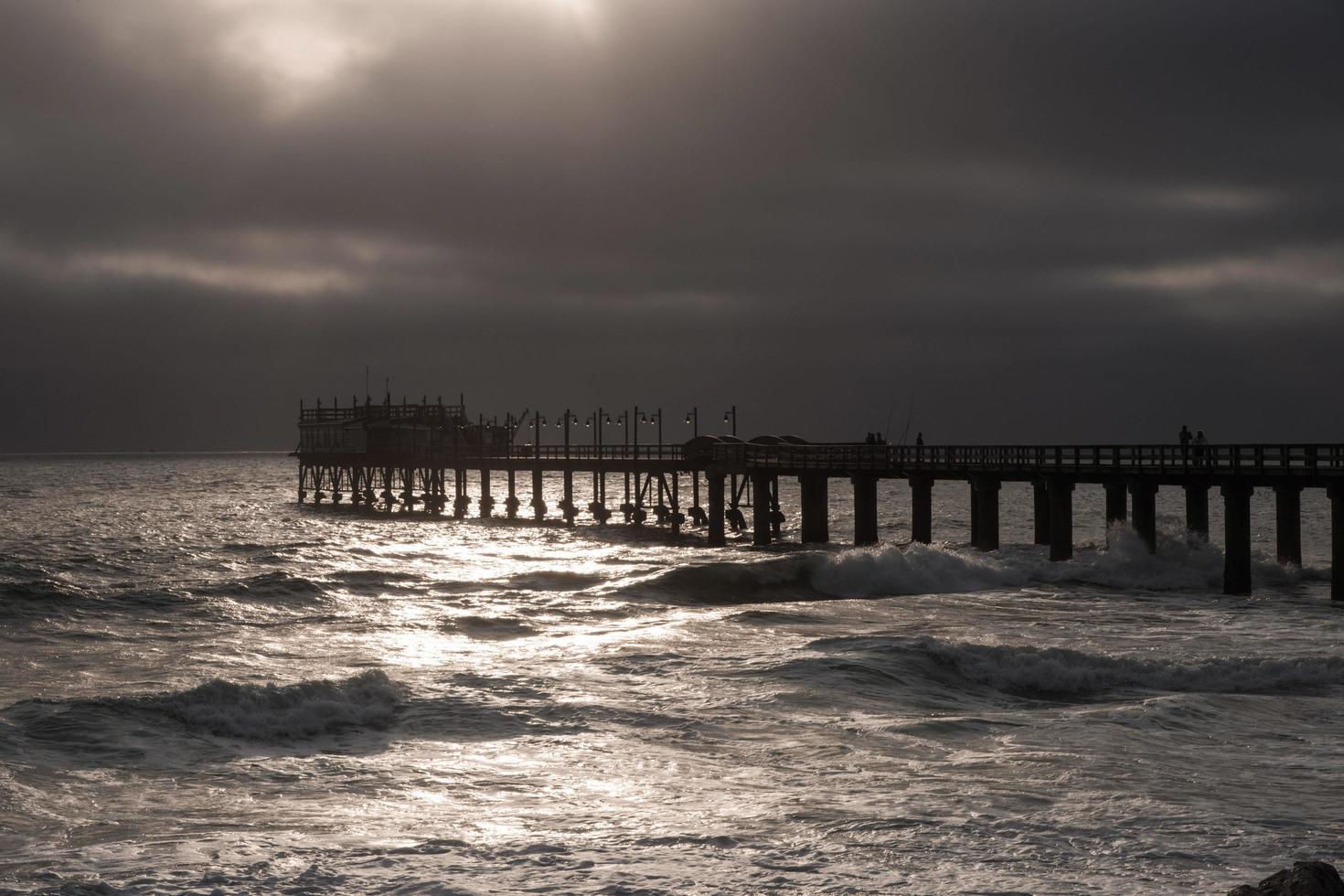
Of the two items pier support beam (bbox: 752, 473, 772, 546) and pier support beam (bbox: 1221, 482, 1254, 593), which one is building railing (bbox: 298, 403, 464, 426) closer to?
pier support beam (bbox: 752, 473, 772, 546)

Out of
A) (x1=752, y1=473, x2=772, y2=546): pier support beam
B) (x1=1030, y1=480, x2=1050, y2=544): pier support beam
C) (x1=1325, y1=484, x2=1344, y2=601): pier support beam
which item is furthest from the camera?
(x1=752, y1=473, x2=772, y2=546): pier support beam

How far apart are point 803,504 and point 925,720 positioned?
33.7 metres

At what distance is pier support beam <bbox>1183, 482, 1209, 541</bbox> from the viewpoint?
38312mm

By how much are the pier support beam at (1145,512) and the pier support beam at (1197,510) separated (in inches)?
45.4

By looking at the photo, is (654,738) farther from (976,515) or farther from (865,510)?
(976,515)

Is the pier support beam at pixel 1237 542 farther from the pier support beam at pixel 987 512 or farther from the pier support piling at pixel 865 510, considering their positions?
the pier support piling at pixel 865 510

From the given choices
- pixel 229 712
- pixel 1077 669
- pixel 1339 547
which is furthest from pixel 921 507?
pixel 229 712

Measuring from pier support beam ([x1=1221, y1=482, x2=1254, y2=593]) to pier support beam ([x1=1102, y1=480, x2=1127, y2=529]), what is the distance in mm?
5098

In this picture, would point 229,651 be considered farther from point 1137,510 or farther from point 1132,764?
point 1137,510

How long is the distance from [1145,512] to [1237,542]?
4.37 m

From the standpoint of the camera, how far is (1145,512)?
38.2m

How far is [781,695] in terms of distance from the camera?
19.5m

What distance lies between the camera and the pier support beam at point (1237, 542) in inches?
1326

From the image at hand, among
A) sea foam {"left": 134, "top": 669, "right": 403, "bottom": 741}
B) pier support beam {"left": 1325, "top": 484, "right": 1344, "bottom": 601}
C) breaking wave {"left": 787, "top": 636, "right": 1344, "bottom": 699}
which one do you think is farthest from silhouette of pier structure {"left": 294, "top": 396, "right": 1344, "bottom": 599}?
sea foam {"left": 134, "top": 669, "right": 403, "bottom": 741}
